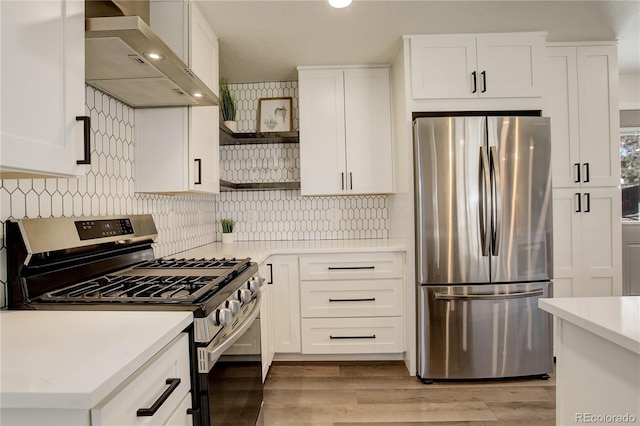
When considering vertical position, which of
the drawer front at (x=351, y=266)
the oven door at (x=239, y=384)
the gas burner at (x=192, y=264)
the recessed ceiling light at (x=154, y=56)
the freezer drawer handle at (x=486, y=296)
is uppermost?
the recessed ceiling light at (x=154, y=56)

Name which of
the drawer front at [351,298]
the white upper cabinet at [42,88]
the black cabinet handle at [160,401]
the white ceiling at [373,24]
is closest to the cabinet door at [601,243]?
the white ceiling at [373,24]

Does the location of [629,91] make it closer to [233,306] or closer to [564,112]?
[564,112]

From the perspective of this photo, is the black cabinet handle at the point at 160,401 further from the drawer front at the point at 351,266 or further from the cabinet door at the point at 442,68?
the cabinet door at the point at 442,68

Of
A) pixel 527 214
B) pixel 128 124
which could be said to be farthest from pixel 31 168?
pixel 527 214

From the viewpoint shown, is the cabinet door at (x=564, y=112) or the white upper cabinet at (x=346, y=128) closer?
the cabinet door at (x=564, y=112)

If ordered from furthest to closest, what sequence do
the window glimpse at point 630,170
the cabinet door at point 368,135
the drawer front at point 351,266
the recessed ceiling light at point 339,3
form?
the window glimpse at point 630,170, the cabinet door at point 368,135, the drawer front at point 351,266, the recessed ceiling light at point 339,3

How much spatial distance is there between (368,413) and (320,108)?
2194 mm

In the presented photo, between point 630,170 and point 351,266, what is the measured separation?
2936 mm

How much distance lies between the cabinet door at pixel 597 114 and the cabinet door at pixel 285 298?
2.24 metres

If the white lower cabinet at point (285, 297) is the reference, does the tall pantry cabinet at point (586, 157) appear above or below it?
above

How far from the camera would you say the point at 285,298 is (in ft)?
8.98

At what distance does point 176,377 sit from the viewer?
1019 mm

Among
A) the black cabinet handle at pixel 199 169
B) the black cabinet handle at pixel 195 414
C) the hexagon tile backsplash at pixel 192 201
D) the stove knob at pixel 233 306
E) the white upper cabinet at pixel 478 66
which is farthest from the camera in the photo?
the white upper cabinet at pixel 478 66

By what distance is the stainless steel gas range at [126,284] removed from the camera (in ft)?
3.74
